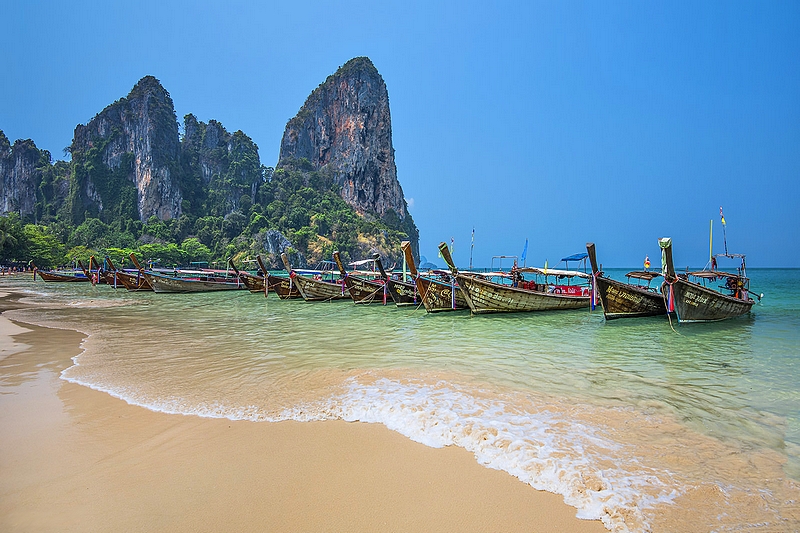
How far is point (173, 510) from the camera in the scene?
289 cm

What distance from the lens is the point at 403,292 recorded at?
1970 cm

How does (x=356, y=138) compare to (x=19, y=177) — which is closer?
(x=19, y=177)

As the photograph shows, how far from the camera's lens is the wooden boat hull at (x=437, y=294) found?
647 inches

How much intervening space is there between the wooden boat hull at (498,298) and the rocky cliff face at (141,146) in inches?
3411

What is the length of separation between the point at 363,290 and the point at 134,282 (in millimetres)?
20566

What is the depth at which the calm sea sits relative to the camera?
128 inches

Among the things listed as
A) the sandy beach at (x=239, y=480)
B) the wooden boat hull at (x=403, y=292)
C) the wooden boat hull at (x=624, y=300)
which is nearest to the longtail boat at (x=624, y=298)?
the wooden boat hull at (x=624, y=300)

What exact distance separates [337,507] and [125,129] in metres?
108

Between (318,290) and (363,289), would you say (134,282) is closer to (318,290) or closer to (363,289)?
(318,290)

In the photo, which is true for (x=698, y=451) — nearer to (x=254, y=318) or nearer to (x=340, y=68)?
(x=254, y=318)

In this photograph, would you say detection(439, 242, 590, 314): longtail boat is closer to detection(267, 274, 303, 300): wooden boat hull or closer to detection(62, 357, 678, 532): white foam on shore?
detection(62, 357, 678, 532): white foam on shore

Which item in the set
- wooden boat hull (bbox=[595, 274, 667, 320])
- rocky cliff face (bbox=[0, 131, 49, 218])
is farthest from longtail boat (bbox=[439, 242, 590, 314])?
rocky cliff face (bbox=[0, 131, 49, 218])

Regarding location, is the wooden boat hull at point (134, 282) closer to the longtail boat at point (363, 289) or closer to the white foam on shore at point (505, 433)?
the longtail boat at point (363, 289)

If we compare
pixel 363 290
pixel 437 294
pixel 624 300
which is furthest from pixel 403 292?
pixel 624 300
